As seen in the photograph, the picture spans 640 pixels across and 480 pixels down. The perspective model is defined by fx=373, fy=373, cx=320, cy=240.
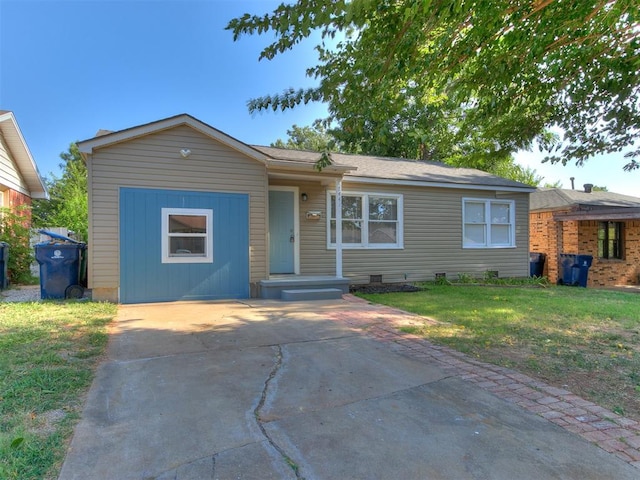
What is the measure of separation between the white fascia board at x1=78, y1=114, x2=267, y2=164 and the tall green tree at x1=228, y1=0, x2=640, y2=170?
3223 millimetres

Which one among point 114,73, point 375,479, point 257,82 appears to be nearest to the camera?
point 375,479

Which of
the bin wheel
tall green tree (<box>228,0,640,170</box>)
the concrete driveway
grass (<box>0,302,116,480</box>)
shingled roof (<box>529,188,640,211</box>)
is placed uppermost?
tall green tree (<box>228,0,640,170</box>)

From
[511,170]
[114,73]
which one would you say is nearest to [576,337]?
[114,73]

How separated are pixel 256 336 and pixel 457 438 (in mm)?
3055

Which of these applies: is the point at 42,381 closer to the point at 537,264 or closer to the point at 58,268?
the point at 58,268

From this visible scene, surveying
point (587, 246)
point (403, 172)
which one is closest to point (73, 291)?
point (403, 172)

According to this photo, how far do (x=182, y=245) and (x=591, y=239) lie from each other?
1452cm

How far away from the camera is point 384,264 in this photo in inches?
417

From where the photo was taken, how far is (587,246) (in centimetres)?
1394

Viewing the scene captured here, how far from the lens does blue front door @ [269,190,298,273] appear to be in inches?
369

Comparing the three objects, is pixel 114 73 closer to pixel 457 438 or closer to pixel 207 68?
pixel 207 68

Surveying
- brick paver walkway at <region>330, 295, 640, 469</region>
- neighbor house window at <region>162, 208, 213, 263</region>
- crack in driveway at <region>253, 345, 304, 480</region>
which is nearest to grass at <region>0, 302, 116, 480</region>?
crack in driveway at <region>253, 345, 304, 480</region>

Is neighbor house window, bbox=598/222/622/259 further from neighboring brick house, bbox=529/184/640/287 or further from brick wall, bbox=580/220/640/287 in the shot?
brick wall, bbox=580/220/640/287

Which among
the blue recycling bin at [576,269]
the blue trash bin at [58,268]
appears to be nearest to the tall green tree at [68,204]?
the blue trash bin at [58,268]
